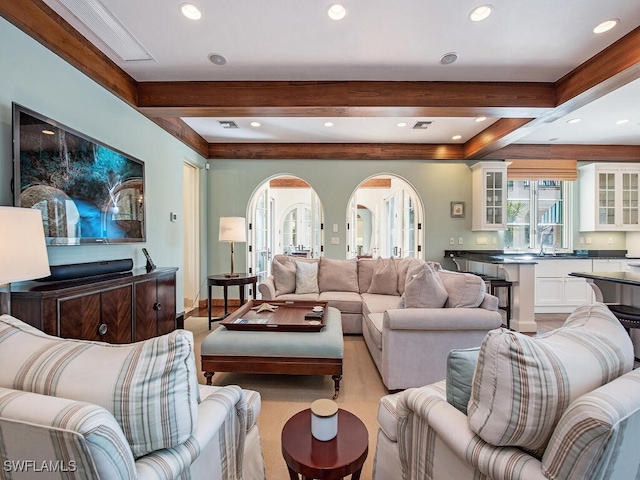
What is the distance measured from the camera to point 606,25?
2188 mm

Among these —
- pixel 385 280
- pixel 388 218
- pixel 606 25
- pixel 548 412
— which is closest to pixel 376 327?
pixel 385 280

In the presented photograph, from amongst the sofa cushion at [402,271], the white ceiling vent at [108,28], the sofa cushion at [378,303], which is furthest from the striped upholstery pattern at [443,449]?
the white ceiling vent at [108,28]

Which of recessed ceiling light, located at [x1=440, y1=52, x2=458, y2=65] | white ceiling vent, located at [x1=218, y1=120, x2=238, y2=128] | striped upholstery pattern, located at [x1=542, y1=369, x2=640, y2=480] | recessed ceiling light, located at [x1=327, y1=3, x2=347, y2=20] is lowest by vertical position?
striped upholstery pattern, located at [x1=542, y1=369, x2=640, y2=480]

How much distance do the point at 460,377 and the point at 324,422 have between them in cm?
52

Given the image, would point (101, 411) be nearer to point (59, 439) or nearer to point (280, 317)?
point (59, 439)

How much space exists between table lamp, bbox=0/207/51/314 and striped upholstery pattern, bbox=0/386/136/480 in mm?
713

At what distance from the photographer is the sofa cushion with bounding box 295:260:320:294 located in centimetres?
401

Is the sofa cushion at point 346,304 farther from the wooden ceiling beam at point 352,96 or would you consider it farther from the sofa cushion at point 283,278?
the wooden ceiling beam at point 352,96

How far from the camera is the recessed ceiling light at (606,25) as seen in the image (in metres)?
2.15

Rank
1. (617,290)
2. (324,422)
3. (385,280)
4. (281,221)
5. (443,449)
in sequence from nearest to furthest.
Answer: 1. (443,449)
2. (324,422)
3. (617,290)
4. (385,280)
5. (281,221)

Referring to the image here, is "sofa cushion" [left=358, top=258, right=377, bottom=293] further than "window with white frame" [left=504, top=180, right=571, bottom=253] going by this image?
No

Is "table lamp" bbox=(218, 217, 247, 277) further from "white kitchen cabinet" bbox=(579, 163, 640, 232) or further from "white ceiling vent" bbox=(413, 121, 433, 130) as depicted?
"white kitchen cabinet" bbox=(579, 163, 640, 232)

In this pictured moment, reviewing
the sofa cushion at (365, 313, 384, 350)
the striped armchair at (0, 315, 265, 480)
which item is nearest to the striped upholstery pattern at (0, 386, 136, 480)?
the striped armchair at (0, 315, 265, 480)

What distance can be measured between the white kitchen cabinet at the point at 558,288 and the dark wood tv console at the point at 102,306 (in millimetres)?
5147
